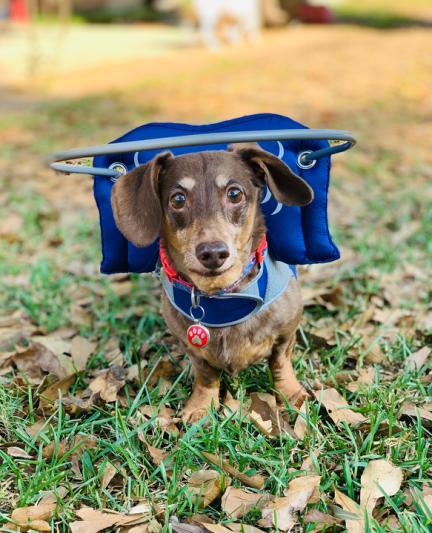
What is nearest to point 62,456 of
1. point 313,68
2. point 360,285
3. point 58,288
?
point 58,288

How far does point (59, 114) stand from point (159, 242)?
582 centimetres

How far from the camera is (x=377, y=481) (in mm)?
2133

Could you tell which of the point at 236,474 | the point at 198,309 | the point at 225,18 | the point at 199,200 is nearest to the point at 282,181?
the point at 199,200

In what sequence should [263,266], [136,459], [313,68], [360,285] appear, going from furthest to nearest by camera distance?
[313,68] → [360,285] → [263,266] → [136,459]

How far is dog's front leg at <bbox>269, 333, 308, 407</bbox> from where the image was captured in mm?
2631

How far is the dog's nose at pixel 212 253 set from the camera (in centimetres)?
213

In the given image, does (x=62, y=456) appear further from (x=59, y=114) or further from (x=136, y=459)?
(x=59, y=114)

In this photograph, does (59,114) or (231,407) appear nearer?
(231,407)

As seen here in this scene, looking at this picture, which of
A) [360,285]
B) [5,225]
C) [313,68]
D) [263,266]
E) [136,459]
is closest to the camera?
[136,459]

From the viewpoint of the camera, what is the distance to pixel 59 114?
796 centimetres

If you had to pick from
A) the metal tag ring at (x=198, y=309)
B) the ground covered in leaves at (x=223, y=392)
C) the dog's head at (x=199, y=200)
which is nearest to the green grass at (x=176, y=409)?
the ground covered in leaves at (x=223, y=392)

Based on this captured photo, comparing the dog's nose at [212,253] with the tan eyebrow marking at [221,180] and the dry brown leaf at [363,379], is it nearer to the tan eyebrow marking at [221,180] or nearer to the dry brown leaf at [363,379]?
the tan eyebrow marking at [221,180]

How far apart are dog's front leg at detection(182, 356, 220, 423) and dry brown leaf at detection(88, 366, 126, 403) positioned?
30cm

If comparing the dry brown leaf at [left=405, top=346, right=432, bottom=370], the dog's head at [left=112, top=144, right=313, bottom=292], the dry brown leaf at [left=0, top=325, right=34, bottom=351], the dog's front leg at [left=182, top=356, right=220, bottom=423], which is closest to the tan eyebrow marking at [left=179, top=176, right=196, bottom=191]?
the dog's head at [left=112, top=144, right=313, bottom=292]
